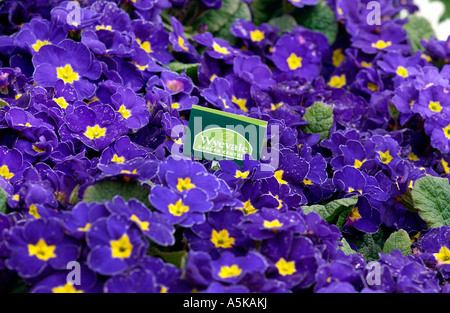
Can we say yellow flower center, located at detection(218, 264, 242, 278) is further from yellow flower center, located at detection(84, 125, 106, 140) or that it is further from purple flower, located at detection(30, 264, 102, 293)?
yellow flower center, located at detection(84, 125, 106, 140)

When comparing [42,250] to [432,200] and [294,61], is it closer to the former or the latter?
[432,200]

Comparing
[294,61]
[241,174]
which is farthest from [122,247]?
[294,61]

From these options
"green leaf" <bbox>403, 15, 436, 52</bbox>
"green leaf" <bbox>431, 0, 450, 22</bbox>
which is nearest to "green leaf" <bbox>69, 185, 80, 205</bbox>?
"green leaf" <bbox>403, 15, 436, 52</bbox>

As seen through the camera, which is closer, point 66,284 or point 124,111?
point 66,284

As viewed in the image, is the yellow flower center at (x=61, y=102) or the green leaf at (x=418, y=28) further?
the green leaf at (x=418, y=28)

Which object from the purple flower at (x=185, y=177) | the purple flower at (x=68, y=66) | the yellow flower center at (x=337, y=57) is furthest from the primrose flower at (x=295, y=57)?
the purple flower at (x=185, y=177)

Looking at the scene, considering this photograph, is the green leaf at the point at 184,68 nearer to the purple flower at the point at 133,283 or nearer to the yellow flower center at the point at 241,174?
the yellow flower center at the point at 241,174
